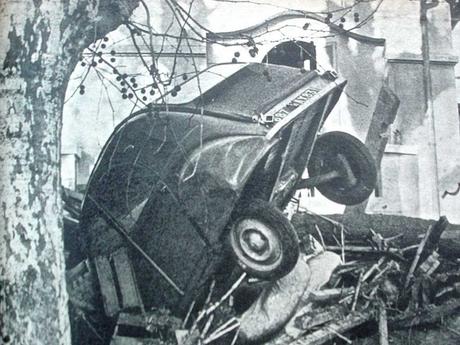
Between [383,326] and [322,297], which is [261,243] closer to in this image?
[322,297]

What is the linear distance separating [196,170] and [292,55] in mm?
2801


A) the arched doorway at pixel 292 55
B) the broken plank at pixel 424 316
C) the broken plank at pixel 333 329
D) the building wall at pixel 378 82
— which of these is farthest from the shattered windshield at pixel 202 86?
the broken plank at pixel 424 316

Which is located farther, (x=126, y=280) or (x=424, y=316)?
(x=424, y=316)

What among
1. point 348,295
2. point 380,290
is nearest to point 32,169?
point 348,295

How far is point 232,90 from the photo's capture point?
198 inches

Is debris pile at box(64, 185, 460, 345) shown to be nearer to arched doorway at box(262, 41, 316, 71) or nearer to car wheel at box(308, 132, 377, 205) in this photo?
car wheel at box(308, 132, 377, 205)

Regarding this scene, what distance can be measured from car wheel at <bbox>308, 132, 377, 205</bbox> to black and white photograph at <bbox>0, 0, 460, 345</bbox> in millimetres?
16

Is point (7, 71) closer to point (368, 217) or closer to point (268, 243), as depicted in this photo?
point (268, 243)

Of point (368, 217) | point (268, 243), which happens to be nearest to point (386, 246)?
Result: point (368, 217)

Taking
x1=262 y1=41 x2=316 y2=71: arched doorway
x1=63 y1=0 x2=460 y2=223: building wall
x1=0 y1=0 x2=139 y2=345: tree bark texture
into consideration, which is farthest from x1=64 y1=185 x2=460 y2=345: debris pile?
x1=262 y1=41 x2=316 y2=71: arched doorway

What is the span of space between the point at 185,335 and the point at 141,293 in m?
0.63

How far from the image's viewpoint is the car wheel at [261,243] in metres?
4.24

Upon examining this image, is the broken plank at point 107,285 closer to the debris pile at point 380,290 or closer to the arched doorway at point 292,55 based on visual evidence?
the debris pile at point 380,290

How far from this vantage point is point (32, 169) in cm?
305
